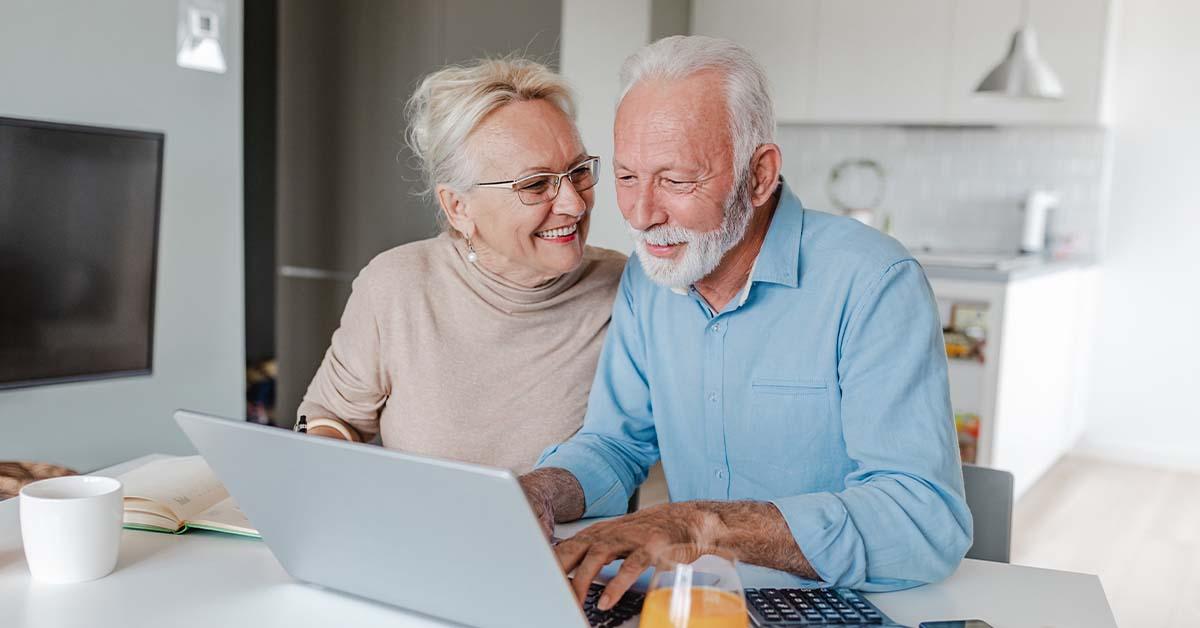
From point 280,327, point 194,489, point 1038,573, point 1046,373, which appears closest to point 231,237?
point 280,327

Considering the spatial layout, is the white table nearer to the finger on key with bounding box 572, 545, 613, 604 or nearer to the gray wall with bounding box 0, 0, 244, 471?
the finger on key with bounding box 572, 545, 613, 604

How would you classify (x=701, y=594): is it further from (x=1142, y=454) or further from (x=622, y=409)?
(x=1142, y=454)

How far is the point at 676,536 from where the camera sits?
1.12 m

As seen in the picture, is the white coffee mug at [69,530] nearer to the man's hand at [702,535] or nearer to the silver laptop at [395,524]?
the silver laptop at [395,524]

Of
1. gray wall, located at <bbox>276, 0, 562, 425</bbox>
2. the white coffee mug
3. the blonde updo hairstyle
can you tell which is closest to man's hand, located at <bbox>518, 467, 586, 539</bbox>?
the white coffee mug

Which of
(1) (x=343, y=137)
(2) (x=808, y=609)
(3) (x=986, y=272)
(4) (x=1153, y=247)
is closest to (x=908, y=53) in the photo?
(4) (x=1153, y=247)

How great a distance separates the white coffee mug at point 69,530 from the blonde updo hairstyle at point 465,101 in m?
0.81

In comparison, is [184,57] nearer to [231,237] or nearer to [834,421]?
[231,237]

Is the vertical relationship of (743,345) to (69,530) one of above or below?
above

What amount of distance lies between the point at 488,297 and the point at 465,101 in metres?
0.32

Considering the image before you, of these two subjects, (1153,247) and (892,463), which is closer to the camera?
(892,463)

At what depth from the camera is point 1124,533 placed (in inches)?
143

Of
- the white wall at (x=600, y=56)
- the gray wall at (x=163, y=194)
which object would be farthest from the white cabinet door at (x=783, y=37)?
the gray wall at (x=163, y=194)

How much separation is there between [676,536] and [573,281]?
737 millimetres
